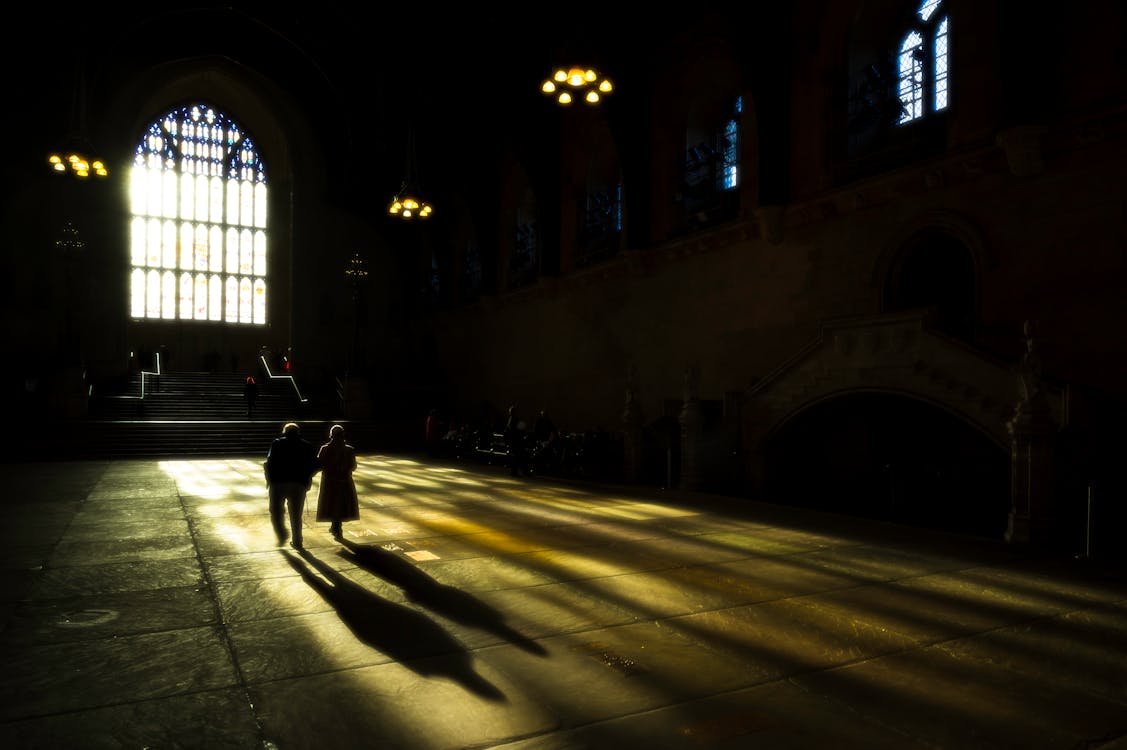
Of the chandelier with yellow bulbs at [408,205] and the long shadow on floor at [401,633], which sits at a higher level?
the chandelier with yellow bulbs at [408,205]

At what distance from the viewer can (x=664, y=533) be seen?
29.5 ft

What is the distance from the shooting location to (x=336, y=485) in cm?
848

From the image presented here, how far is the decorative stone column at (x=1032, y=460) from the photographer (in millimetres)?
8320

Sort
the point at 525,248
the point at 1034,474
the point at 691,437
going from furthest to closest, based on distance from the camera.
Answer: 1. the point at 525,248
2. the point at 691,437
3. the point at 1034,474

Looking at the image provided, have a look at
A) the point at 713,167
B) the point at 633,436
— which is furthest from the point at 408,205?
the point at 713,167

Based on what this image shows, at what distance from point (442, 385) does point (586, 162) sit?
11.8 metres

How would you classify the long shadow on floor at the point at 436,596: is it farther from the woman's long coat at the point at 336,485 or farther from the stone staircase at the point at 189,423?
the stone staircase at the point at 189,423

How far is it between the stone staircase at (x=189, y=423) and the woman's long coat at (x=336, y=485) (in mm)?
13447

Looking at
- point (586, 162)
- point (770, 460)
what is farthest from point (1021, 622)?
point (586, 162)

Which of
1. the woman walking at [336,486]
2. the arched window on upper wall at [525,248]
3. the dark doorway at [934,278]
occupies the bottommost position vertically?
the woman walking at [336,486]

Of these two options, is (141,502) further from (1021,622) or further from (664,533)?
(1021,622)

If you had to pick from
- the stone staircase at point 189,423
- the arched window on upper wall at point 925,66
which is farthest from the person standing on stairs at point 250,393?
the arched window on upper wall at point 925,66

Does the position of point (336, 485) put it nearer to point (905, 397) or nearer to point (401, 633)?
point (401, 633)

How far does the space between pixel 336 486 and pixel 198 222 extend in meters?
31.8
